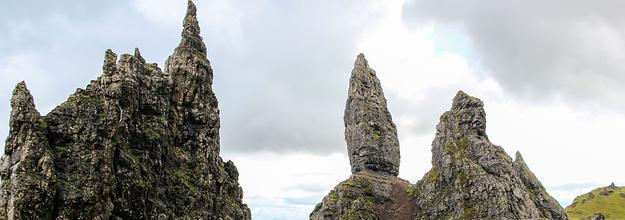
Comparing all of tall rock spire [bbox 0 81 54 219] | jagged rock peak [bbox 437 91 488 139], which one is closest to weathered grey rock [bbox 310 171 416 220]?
jagged rock peak [bbox 437 91 488 139]

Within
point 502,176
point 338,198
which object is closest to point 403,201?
point 338,198

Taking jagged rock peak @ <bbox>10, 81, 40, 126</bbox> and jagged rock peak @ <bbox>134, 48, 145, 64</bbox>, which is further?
jagged rock peak @ <bbox>134, 48, 145, 64</bbox>

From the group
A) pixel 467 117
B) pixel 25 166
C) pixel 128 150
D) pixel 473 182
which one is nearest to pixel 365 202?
pixel 473 182

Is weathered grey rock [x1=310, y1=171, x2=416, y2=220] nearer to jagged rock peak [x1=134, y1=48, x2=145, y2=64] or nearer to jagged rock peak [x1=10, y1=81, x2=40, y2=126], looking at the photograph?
jagged rock peak [x1=134, y1=48, x2=145, y2=64]

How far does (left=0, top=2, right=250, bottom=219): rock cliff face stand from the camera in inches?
2426

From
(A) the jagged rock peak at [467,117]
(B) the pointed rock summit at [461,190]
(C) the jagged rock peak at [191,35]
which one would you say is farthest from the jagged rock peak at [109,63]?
(A) the jagged rock peak at [467,117]

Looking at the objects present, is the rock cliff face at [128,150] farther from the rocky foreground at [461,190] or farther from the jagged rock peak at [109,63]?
the rocky foreground at [461,190]

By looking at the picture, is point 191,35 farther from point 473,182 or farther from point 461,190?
point 473,182

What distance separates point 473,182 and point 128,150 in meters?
125

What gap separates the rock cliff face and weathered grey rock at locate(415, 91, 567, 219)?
92.7m

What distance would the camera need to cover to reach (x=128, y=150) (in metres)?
76.9

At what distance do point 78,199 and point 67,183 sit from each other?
2517 millimetres

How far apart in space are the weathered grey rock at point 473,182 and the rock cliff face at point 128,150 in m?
92.7

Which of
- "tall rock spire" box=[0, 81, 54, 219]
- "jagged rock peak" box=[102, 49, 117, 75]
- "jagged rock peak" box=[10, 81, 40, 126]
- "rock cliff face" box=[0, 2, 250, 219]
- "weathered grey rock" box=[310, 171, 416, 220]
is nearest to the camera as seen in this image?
"tall rock spire" box=[0, 81, 54, 219]
